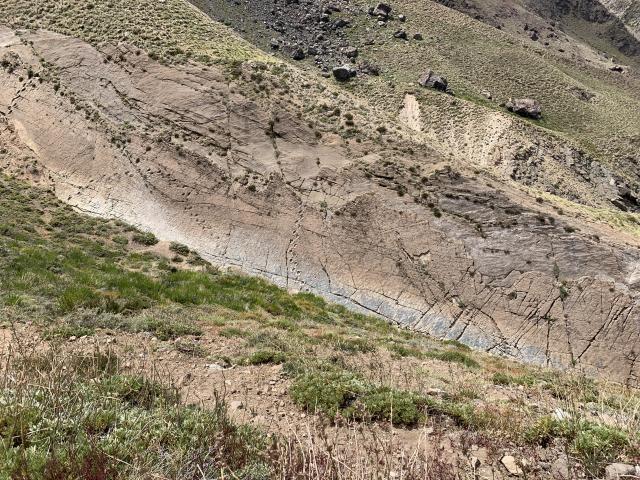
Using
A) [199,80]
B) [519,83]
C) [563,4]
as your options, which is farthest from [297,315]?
[563,4]

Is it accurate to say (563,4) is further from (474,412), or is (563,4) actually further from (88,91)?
(474,412)

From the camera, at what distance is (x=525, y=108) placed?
2224 inches

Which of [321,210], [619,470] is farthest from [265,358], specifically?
[321,210]

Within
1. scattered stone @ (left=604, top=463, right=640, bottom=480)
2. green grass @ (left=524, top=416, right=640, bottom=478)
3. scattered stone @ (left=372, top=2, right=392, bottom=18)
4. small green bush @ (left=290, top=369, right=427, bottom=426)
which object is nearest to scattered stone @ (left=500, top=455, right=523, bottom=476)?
green grass @ (left=524, top=416, right=640, bottom=478)

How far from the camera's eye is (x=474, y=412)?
23.6ft

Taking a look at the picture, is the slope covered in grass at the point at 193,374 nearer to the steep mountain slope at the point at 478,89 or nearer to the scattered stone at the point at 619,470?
the scattered stone at the point at 619,470

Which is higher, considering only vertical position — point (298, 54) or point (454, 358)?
point (298, 54)

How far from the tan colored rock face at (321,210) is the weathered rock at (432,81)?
30784 mm

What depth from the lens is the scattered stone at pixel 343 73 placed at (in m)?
52.3

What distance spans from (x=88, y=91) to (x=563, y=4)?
173141mm

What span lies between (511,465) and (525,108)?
58.6 m

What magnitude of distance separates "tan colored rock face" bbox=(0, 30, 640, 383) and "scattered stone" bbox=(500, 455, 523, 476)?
15.2m

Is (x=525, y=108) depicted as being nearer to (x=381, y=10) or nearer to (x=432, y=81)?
(x=432, y=81)

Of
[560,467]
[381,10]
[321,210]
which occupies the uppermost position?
[381,10]
